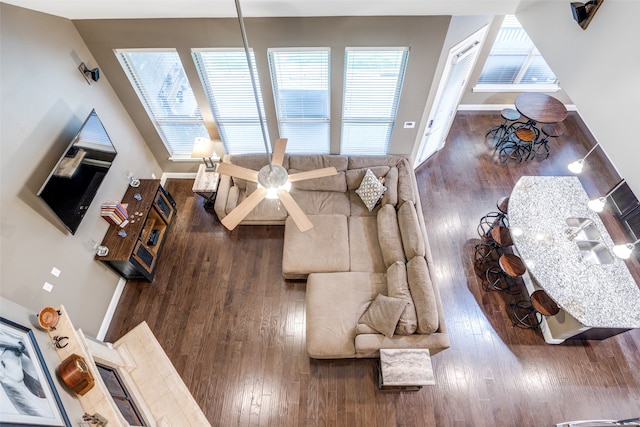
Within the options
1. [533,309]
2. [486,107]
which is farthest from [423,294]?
[486,107]

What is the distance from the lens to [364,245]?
4738 millimetres

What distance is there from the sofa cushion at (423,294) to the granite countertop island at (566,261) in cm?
120

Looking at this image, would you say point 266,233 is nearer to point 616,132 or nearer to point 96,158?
point 96,158

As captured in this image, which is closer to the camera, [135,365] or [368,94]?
[135,365]

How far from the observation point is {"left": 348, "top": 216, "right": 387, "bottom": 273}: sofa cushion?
4574mm

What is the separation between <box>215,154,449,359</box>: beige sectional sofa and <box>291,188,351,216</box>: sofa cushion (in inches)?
0.6

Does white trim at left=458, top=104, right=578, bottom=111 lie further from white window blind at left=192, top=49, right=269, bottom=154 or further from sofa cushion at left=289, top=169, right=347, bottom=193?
white window blind at left=192, top=49, right=269, bottom=154

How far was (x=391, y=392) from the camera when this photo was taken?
3.95 meters

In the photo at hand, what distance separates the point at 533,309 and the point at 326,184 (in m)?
3.42

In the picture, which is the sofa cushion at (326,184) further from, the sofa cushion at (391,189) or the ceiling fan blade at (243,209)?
the ceiling fan blade at (243,209)

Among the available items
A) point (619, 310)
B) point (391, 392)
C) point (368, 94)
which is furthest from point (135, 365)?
point (619, 310)

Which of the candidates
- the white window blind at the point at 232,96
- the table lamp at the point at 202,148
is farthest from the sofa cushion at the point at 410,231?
the table lamp at the point at 202,148

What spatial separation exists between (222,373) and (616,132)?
459 cm

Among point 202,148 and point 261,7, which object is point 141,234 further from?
point 261,7
